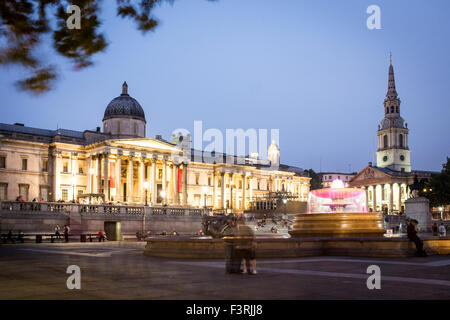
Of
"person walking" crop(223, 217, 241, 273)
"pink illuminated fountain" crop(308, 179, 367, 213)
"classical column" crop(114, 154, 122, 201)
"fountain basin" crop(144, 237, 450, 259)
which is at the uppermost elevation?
"classical column" crop(114, 154, 122, 201)

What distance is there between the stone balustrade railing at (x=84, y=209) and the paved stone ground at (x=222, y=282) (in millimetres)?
24263

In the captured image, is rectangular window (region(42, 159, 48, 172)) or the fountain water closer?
the fountain water

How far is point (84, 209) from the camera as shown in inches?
1609

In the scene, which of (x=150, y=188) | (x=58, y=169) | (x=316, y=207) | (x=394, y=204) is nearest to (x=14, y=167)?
(x=58, y=169)

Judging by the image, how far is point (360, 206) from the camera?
1008 inches

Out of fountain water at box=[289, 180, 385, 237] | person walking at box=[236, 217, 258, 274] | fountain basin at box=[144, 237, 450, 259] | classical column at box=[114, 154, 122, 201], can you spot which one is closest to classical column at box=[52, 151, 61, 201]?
classical column at box=[114, 154, 122, 201]

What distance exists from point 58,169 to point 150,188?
1384 cm

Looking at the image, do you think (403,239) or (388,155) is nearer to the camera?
(403,239)

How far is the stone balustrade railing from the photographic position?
36459mm

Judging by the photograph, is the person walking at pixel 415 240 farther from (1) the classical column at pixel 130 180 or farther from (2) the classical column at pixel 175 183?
(2) the classical column at pixel 175 183

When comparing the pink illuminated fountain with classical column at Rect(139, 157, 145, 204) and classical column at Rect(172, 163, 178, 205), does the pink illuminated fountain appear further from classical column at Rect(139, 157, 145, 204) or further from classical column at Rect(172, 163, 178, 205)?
classical column at Rect(172, 163, 178, 205)

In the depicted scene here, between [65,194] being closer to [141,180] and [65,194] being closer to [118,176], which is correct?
[118,176]

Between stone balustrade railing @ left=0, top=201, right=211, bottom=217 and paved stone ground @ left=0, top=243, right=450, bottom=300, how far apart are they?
24263mm

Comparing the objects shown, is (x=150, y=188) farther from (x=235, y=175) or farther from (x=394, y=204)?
(x=394, y=204)
